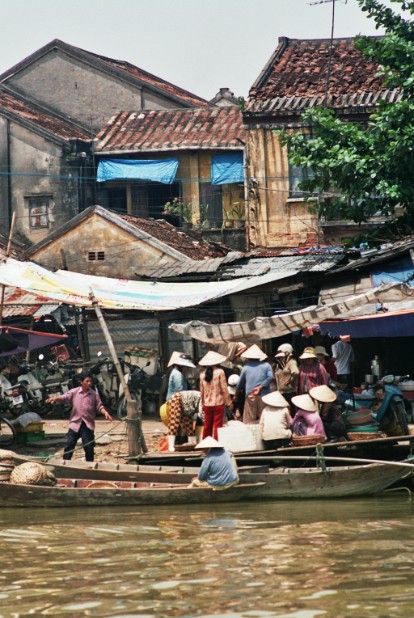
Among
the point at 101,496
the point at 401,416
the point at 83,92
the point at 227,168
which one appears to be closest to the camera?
the point at 101,496

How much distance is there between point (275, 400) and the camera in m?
14.7

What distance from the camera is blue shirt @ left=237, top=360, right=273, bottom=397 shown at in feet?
51.3

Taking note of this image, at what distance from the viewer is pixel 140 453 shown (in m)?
15.2

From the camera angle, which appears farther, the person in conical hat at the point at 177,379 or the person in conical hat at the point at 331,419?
the person in conical hat at the point at 177,379

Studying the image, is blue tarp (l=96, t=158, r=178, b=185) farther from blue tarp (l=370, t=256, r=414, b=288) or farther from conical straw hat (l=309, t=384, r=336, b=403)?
conical straw hat (l=309, t=384, r=336, b=403)

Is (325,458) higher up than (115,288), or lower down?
lower down

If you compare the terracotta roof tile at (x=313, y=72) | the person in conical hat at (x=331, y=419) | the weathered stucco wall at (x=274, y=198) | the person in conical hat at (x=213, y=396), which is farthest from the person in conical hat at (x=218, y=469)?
the terracotta roof tile at (x=313, y=72)

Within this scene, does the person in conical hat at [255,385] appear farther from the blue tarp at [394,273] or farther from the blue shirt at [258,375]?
the blue tarp at [394,273]

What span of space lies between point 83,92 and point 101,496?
23.2 metres

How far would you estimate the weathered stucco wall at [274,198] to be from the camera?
2609 cm

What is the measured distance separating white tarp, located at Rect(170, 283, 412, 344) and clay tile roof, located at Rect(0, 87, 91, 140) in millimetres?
16775

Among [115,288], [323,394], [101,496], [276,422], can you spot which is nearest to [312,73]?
[115,288]

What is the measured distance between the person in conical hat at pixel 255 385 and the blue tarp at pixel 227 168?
15.3 m

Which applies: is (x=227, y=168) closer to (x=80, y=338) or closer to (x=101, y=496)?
(x=80, y=338)
